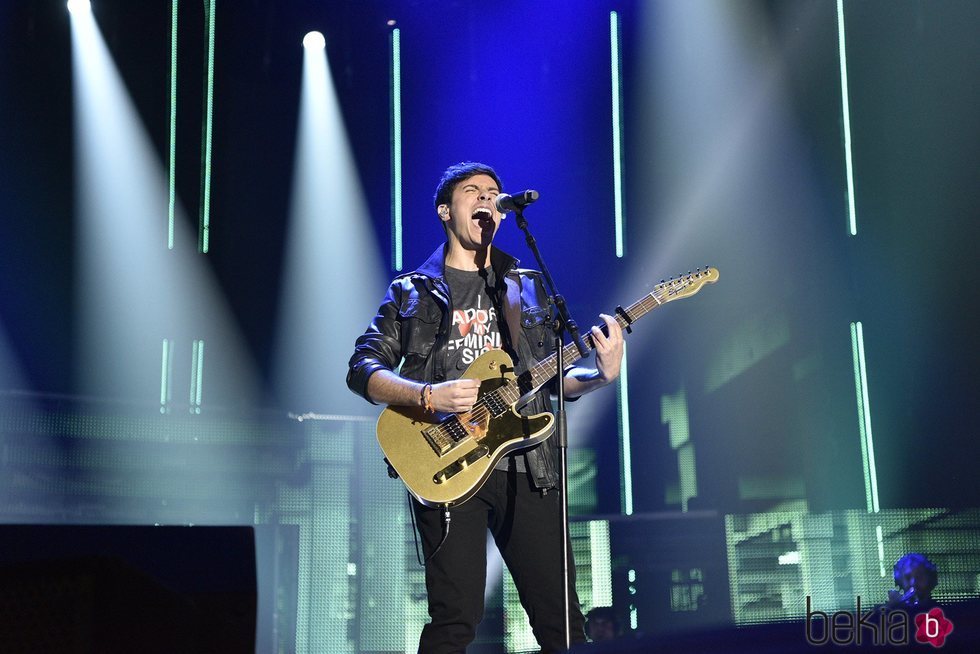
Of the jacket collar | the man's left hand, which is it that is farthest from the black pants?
the jacket collar

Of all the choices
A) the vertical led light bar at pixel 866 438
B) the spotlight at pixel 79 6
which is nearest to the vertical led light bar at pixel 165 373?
the spotlight at pixel 79 6

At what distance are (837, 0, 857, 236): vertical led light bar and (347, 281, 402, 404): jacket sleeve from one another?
155 inches

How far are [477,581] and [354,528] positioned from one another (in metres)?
2.45

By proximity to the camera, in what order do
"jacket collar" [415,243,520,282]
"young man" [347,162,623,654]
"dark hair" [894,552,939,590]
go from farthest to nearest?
"dark hair" [894,552,939,590] < "jacket collar" [415,243,520,282] < "young man" [347,162,623,654]

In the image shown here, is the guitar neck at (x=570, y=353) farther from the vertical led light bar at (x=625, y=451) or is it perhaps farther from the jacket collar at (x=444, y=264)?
the vertical led light bar at (x=625, y=451)

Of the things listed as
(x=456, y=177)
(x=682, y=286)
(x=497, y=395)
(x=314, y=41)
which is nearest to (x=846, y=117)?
(x=682, y=286)

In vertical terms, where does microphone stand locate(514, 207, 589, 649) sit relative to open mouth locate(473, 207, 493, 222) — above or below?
below

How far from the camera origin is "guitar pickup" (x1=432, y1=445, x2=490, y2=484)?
2.63m

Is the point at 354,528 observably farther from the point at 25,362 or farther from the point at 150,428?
the point at 25,362

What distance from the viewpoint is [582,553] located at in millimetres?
4828

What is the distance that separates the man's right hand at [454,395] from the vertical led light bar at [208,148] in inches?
152

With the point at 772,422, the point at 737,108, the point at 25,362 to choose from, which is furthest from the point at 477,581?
the point at 737,108

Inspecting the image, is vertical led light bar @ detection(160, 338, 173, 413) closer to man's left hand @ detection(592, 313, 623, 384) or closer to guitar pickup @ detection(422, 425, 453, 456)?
Answer: guitar pickup @ detection(422, 425, 453, 456)

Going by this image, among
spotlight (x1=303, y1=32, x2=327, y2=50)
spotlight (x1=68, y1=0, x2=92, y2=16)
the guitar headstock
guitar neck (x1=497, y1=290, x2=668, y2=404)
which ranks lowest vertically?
guitar neck (x1=497, y1=290, x2=668, y2=404)
